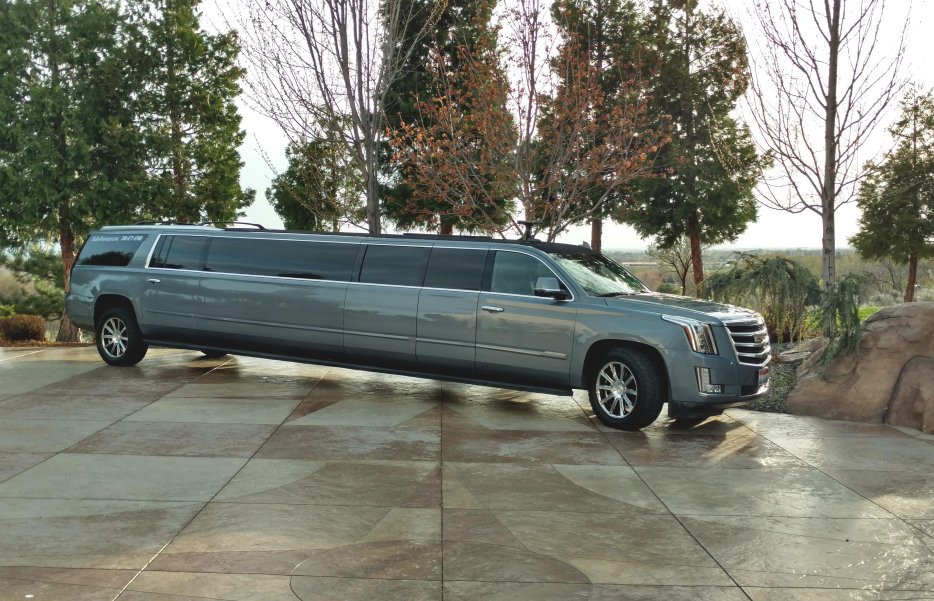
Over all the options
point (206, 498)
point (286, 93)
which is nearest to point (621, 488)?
point (206, 498)

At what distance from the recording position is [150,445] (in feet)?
26.3

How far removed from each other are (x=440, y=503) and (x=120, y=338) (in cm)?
804

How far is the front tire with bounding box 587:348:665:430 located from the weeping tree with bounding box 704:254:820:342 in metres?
6.16

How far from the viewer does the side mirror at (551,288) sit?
30.5ft

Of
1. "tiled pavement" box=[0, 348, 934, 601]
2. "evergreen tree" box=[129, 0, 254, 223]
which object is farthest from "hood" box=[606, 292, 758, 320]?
"evergreen tree" box=[129, 0, 254, 223]

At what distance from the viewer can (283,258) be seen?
11.4 metres

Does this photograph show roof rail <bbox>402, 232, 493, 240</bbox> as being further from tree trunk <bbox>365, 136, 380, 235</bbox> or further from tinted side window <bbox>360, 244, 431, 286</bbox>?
tree trunk <bbox>365, 136, 380, 235</bbox>

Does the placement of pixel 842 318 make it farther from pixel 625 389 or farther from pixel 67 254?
pixel 67 254

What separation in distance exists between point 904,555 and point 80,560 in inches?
191

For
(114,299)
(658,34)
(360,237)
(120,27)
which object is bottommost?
(114,299)

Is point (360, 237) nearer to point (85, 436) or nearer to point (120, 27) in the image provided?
point (85, 436)

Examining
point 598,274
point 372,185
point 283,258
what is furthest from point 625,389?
point 372,185

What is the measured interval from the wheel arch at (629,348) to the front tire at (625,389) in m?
0.03

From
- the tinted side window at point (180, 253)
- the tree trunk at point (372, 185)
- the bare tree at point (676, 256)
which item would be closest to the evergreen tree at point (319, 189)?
the tree trunk at point (372, 185)
